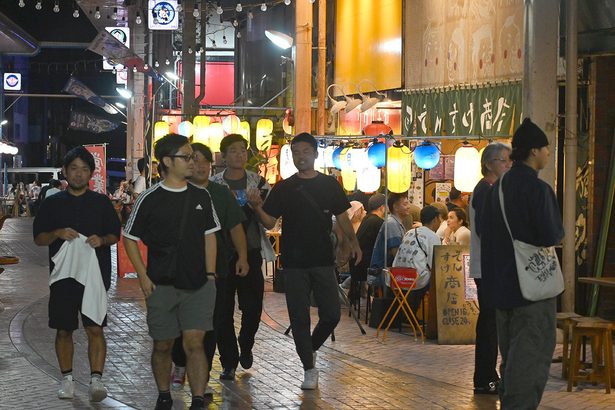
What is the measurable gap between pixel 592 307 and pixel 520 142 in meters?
7.02

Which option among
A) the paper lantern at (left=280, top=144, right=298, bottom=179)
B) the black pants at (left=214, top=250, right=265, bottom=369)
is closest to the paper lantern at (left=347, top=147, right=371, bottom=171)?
the paper lantern at (left=280, top=144, right=298, bottom=179)

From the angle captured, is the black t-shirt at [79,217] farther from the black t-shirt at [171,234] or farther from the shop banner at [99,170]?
the shop banner at [99,170]

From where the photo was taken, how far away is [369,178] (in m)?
19.1

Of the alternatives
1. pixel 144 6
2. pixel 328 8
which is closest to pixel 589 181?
pixel 328 8

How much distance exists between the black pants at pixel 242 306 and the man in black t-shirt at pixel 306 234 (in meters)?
0.42

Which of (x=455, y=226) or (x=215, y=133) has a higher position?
(x=215, y=133)

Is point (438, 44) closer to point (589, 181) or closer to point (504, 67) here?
point (504, 67)

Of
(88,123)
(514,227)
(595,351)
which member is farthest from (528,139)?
(88,123)

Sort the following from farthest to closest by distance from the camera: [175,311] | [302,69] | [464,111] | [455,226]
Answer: [302,69] → [464,111] → [455,226] → [175,311]

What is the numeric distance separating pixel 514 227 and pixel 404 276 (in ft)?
20.1

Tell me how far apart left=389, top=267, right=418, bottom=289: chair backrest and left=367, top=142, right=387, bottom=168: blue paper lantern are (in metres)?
3.41

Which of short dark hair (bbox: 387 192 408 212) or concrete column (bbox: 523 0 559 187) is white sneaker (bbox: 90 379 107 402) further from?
short dark hair (bbox: 387 192 408 212)

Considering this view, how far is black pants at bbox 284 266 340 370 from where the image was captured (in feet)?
34.4

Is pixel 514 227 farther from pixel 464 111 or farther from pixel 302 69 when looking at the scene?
pixel 302 69
